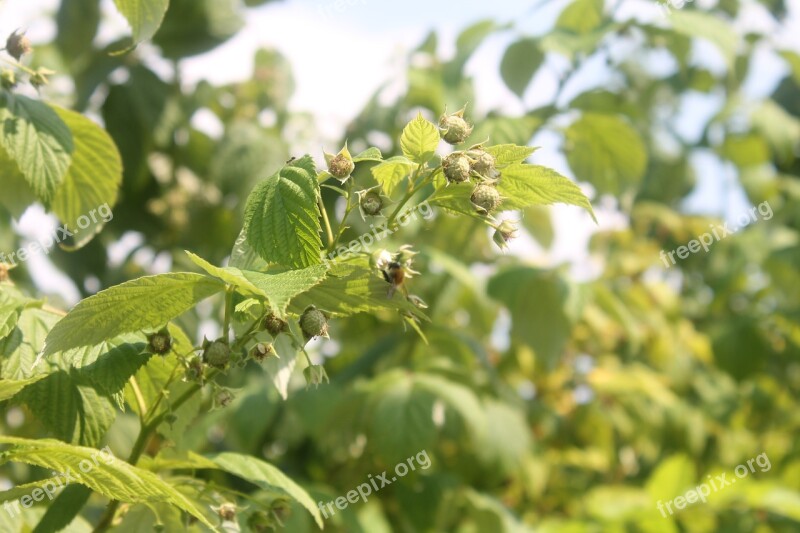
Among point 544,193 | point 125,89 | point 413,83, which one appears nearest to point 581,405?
point 413,83

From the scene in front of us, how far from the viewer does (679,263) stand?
3105mm

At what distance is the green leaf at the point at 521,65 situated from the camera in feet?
5.34

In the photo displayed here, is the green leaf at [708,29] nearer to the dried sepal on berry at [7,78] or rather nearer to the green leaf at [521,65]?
the green leaf at [521,65]

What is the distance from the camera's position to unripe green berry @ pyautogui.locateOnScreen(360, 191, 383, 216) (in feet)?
2.56

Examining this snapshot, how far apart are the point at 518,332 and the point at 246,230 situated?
112 centimetres

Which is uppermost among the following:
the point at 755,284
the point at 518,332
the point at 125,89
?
the point at 125,89

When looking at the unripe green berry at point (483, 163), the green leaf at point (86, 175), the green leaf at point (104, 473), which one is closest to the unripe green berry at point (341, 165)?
the unripe green berry at point (483, 163)

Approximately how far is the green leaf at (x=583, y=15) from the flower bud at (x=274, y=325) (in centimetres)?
118

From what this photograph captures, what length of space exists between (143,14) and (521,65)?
849mm

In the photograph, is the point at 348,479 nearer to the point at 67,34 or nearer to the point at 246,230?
the point at 67,34

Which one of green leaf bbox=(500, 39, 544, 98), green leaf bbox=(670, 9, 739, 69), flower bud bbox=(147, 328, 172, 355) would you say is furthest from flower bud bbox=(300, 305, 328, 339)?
green leaf bbox=(670, 9, 739, 69)

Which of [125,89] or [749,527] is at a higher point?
[125,89]

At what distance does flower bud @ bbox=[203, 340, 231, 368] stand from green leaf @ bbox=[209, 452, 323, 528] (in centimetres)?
17

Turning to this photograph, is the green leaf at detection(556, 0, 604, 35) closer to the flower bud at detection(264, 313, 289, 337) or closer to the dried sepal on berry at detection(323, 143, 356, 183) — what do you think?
the dried sepal on berry at detection(323, 143, 356, 183)
